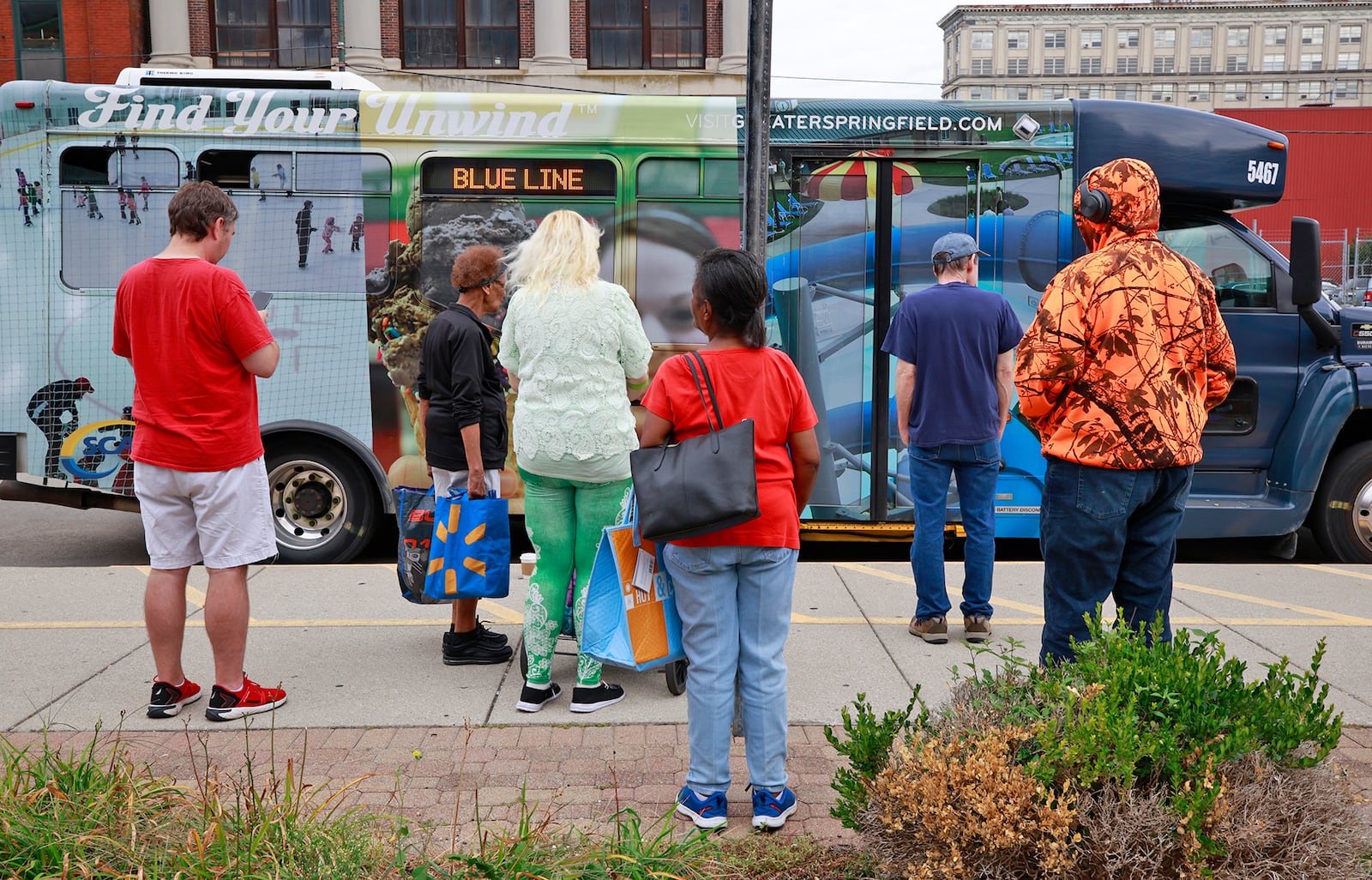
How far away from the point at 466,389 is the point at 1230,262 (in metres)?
5.19

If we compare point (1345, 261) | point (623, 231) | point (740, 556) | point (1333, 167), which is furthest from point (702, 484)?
point (1333, 167)

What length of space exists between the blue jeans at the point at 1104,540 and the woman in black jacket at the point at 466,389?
2287 mm

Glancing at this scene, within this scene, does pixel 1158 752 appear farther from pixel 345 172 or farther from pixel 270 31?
pixel 270 31

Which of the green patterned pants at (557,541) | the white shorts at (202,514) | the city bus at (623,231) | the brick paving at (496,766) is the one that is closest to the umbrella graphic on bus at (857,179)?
the city bus at (623,231)

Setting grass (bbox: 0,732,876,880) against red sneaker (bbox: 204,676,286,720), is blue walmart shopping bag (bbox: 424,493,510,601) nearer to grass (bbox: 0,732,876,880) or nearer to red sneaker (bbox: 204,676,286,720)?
red sneaker (bbox: 204,676,286,720)

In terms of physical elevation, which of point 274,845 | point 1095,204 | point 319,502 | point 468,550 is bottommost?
point 319,502

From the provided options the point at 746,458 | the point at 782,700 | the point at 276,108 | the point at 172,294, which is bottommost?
the point at 782,700

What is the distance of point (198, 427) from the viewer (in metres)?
4.09

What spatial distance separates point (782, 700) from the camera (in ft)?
10.9

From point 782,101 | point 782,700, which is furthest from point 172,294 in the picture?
point 782,101

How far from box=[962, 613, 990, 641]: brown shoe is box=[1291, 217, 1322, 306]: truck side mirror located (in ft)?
10.1

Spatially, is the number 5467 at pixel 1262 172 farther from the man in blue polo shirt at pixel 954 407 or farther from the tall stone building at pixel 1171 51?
the tall stone building at pixel 1171 51

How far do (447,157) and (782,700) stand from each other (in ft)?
16.0

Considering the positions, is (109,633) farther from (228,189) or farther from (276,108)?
(276,108)
